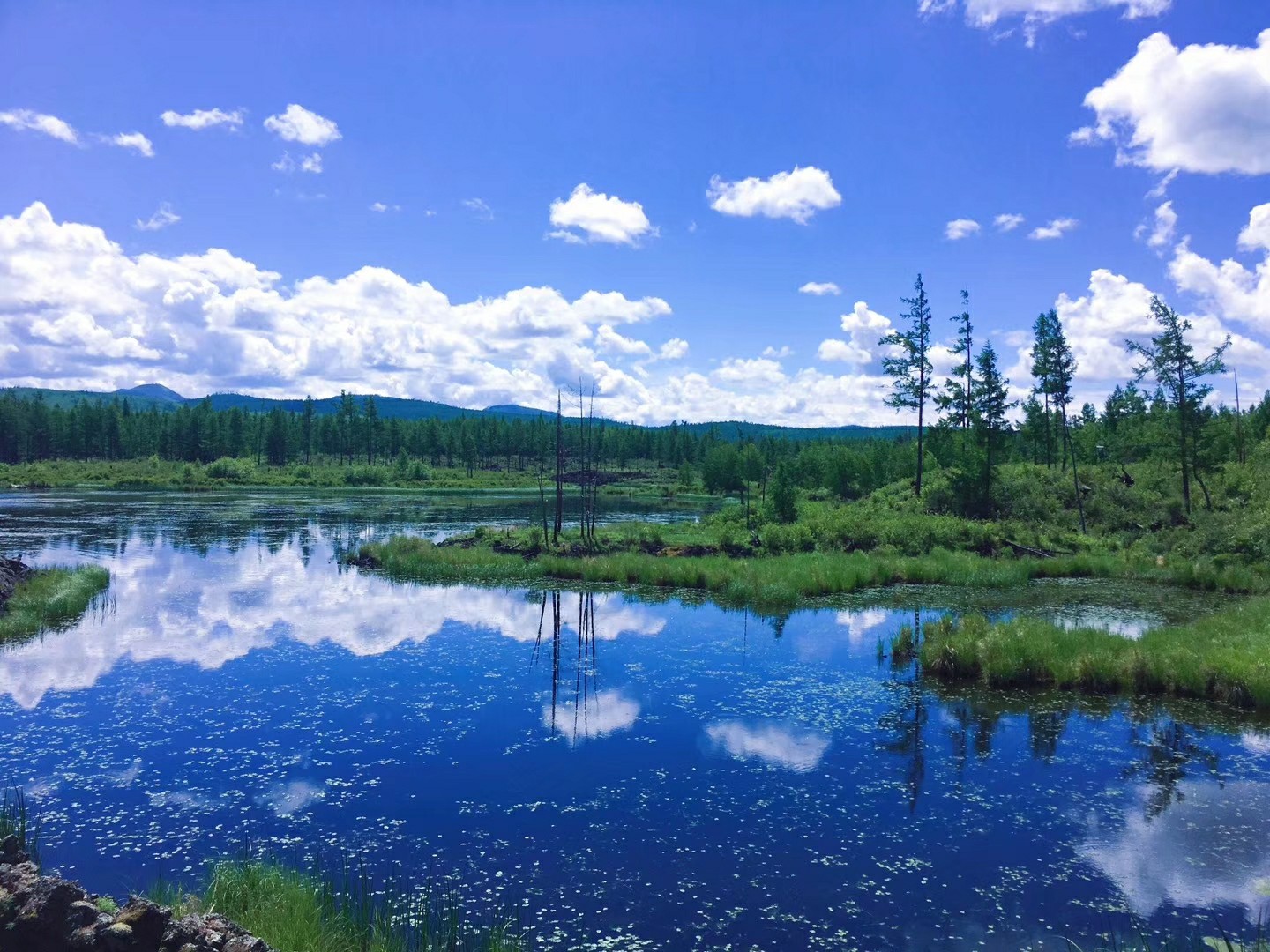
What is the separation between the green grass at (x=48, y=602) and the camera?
21.1 metres

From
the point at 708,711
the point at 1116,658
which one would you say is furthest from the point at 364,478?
the point at 1116,658

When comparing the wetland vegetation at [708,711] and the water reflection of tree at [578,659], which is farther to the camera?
the water reflection of tree at [578,659]

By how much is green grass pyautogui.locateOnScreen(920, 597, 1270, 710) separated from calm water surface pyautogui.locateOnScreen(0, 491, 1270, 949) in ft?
3.29

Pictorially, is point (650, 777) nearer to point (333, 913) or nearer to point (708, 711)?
point (708, 711)

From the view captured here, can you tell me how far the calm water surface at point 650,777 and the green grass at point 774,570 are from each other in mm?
5677

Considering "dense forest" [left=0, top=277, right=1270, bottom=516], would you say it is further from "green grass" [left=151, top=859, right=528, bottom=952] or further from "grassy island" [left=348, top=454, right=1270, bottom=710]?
"green grass" [left=151, top=859, right=528, bottom=952]

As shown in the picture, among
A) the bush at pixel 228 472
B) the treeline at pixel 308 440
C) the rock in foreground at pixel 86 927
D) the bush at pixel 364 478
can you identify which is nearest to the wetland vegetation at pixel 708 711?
the rock in foreground at pixel 86 927

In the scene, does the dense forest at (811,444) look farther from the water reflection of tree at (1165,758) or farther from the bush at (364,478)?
the water reflection of tree at (1165,758)

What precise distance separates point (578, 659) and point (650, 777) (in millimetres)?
7624

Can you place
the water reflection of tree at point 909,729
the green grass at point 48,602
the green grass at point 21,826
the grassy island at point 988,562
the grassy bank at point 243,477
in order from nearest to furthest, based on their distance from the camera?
the green grass at point 21,826
the water reflection of tree at point 909,729
the grassy island at point 988,562
the green grass at point 48,602
the grassy bank at point 243,477

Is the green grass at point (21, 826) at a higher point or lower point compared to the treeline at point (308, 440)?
lower

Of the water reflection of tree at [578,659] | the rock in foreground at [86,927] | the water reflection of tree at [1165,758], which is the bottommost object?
the water reflection of tree at [578,659]

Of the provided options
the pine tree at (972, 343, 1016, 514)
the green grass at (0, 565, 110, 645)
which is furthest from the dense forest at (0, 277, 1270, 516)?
the green grass at (0, 565, 110, 645)

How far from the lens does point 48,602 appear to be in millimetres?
22797
